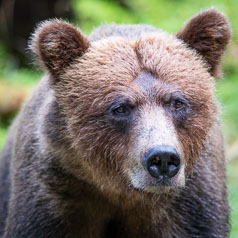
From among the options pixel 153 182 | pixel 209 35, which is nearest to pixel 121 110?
Result: pixel 153 182

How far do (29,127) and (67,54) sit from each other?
4.10 ft

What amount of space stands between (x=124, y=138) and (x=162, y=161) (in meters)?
0.64

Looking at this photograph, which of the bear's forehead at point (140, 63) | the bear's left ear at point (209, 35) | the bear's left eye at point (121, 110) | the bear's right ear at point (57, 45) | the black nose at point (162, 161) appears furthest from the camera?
the bear's left ear at point (209, 35)

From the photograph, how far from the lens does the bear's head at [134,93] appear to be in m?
5.98

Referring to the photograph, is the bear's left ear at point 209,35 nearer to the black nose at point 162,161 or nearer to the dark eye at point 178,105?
the dark eye at point 178,105

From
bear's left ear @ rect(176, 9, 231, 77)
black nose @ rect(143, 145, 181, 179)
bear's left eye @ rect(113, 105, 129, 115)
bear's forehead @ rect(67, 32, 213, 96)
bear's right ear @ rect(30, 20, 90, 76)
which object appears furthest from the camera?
bear's left ear @ rect(176, 9, 231, 77)

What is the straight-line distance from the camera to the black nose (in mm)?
5539

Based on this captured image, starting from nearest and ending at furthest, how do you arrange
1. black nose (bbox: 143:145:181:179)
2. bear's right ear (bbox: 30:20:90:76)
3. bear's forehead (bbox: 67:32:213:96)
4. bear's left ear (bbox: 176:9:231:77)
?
black nose (bbox: 143:145:181:179) < bear's forehead (bbox: 67:32:213:96) < bear's right ear (bbox: 30:20:90:76) < bear's left ear (bbox: 176:9:231:77)

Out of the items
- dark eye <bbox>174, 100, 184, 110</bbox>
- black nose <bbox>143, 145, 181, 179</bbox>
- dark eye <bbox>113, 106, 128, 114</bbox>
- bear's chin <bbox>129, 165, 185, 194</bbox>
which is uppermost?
dark eye <bbox>174, 100, 184, 110</bbox>

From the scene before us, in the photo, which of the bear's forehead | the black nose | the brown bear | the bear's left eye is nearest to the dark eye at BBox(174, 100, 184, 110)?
the brown bear

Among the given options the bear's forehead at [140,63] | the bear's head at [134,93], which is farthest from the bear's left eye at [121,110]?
the bear's forehead at [140,63]

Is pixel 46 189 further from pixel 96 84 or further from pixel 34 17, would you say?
pixel 34 17

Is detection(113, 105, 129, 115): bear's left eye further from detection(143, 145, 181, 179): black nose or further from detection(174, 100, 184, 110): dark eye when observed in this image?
detection(143, 145, 181, 179): black nose

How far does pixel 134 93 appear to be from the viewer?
6098mm
